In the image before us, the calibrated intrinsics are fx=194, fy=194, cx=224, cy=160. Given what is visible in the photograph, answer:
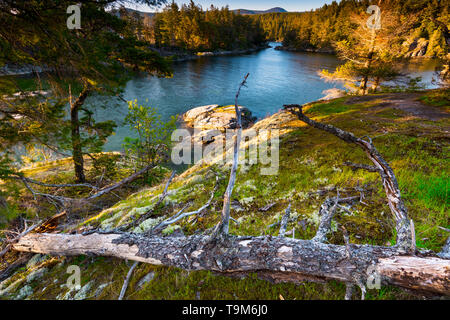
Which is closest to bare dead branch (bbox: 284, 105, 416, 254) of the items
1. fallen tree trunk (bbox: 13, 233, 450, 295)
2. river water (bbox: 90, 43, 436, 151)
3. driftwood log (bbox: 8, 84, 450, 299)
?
driftwood log (bbox: 8, 84, 450, 299)

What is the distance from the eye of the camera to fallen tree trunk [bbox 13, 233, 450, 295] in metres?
1.81

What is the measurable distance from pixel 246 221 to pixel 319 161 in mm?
2799

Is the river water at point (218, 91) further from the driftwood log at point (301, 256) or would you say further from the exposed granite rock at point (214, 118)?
the driftwood log at point (301, 256)

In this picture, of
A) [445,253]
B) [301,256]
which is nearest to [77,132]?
[301,256]

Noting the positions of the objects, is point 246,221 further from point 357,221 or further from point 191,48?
point 191,48

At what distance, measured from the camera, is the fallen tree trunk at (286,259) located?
5.95 ft

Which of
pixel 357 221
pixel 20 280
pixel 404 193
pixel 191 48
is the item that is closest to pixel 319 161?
pixel 404 193

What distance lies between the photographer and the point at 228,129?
20219 mm

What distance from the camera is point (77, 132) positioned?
9.02 metres

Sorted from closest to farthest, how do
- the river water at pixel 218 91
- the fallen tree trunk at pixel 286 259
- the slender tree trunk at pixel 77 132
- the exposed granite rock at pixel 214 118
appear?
the fallen tree trunk at pixel 286 259, the slender tree trunk at pixel 77 132, the exposed granite rock at pixel 214 118, the river water at pixel 218 91

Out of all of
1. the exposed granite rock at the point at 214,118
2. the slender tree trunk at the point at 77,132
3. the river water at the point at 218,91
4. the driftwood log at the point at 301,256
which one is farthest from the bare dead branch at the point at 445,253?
the river water at the point at 218,91

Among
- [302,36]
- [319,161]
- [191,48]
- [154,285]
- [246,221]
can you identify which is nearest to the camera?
[154,285]

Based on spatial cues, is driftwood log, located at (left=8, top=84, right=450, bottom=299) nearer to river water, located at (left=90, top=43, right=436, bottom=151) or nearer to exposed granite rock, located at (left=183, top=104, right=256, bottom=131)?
river water, located at (left=90, top=43, right=436, bottom=151)

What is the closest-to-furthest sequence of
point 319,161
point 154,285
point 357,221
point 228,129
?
point 154,285 → point 357,221 → point 319,161 → point 228,129
